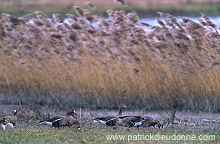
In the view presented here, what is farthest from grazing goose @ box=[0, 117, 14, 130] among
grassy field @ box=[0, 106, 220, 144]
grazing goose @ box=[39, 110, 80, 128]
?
grazing goose @ box=[39, 110, 80, 128]

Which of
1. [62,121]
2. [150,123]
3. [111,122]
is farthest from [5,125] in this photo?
[150,123]

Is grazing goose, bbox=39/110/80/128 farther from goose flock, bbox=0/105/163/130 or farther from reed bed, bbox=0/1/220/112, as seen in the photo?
reed bed, bbox=0/1/220/112

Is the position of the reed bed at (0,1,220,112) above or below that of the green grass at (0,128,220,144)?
above

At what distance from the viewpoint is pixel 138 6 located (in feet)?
82.2

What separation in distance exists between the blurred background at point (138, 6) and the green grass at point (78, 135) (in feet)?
29.5

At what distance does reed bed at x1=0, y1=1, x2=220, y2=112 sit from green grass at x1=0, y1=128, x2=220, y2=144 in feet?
10.2

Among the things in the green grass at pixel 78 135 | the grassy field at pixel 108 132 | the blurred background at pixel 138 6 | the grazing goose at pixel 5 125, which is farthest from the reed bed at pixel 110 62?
the grazing goose at pixel 5 125

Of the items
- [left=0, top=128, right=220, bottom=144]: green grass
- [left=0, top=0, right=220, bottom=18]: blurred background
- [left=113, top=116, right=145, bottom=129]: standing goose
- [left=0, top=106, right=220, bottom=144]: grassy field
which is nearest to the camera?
[left=0, top=128, right=220, bottom=144]: green grass

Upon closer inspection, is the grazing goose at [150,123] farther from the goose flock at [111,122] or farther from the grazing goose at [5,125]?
the grazing goose at [5,125]

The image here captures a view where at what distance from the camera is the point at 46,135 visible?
12398 millimetres

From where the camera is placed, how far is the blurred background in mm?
22391

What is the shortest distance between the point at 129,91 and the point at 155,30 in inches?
89.7

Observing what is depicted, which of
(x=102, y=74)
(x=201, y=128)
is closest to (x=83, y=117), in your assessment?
(x=102, y=74)

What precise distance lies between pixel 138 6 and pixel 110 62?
26.3 ft
